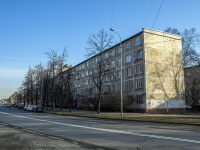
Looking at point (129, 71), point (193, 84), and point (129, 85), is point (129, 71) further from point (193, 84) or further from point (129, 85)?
point (193, 84)

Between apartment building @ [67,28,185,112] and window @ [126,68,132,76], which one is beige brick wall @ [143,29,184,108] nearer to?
apartment building @ [67,28,185,112]

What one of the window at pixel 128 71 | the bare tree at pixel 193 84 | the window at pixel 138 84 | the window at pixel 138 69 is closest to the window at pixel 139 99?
the window at pixel 138 84

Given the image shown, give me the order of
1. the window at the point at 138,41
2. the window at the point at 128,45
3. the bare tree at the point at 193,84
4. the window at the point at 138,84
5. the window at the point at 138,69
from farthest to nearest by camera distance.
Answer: the bare tree at the point at 193,84, the window at the point at 128,45, the window at the point at 138,41, the window at the point at 138,69, the window at the point at 138,84

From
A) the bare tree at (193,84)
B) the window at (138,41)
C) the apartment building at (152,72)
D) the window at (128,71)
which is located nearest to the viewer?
the apartment building at (152,72)

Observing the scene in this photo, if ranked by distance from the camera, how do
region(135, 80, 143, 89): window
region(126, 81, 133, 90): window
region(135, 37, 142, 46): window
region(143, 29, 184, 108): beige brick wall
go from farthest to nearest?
region(126, 81, 133, 90): window < region(135, 37, 142, 46): window < region(135, 80, 143, 89): window < region(143, 29, 184, 108): beige brick wall

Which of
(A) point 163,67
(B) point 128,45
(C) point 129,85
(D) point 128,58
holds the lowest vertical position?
(C) point 129,85

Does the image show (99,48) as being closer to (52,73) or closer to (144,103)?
(144,103)

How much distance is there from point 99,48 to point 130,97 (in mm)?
13739

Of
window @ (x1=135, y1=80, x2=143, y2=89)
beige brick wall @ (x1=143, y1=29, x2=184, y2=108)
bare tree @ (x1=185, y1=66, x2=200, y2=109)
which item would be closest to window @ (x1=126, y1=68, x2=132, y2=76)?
window @ (x1=135, y1=80, x2=143, y2=89)

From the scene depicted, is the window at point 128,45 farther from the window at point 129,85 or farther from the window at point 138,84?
the window at point 138,84

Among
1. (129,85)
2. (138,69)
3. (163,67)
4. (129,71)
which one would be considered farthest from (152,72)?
(129,85)

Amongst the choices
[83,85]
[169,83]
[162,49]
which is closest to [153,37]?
[162,49]

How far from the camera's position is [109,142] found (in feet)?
32.5

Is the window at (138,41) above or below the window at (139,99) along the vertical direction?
above
